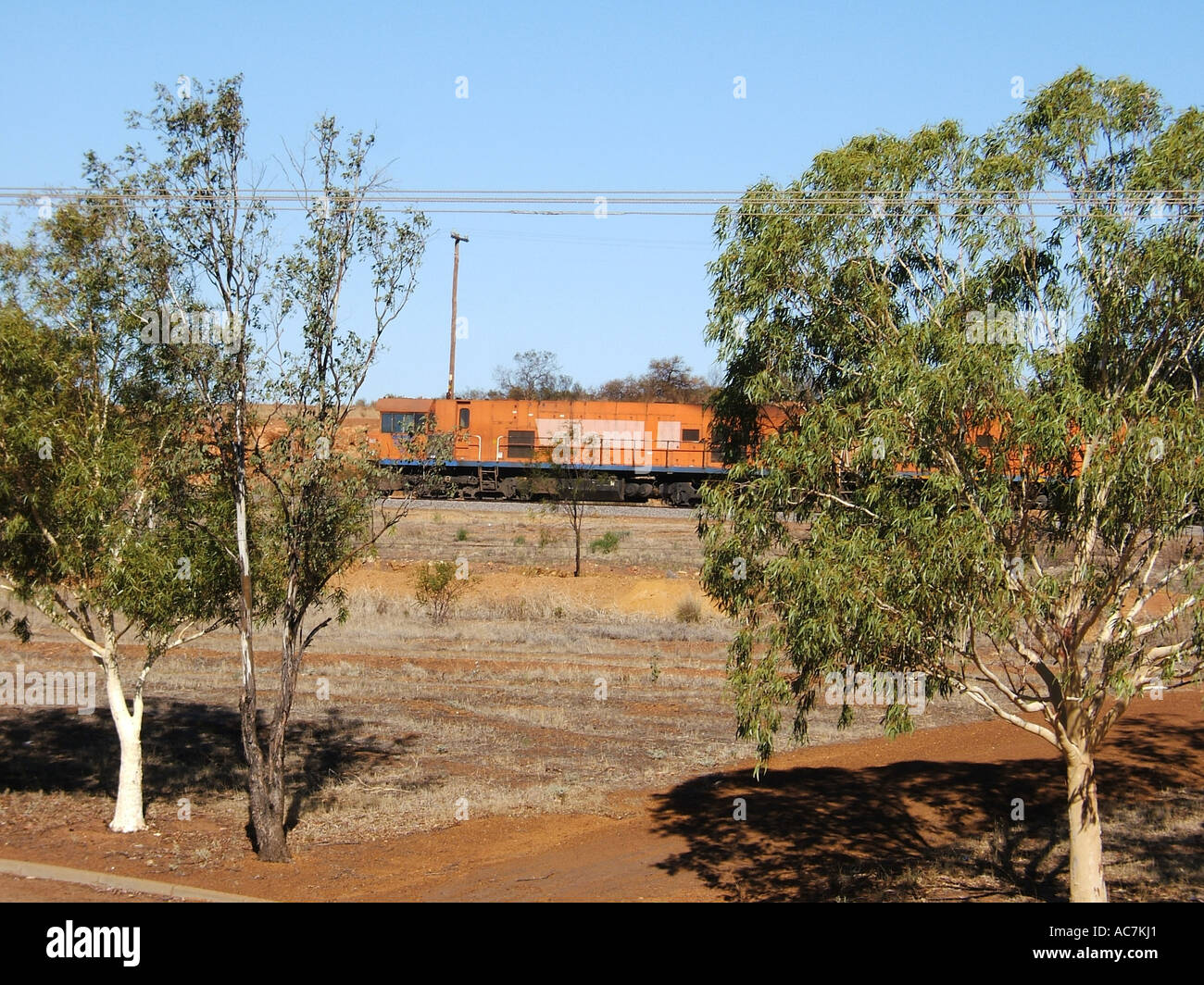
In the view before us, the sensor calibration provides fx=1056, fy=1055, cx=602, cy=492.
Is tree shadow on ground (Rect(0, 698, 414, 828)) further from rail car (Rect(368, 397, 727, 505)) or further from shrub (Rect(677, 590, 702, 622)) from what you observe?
rail car (Rect(368, 397, 727, 505))

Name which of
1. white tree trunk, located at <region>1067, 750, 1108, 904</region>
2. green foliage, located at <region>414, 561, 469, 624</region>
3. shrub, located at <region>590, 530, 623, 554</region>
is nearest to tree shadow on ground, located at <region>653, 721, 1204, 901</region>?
white tree trunk, located at <region>1067, 750, 1108, 904</region>

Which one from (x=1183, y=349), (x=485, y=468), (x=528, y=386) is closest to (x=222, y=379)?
(x=1183, y=349)

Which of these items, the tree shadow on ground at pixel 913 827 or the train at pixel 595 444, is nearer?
the tree shadow on ground at pixel 913 827

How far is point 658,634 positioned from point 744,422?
19816 millimetres

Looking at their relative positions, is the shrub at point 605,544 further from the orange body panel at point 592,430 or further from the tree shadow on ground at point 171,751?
the tree shadow on ground at point 171,751

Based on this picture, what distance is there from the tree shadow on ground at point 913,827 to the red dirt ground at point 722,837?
1.8 inches

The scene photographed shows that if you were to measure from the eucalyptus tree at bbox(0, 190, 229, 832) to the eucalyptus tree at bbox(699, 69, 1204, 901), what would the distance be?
24.6ft

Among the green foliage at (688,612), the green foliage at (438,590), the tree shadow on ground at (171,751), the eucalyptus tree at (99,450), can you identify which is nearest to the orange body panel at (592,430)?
the green foliage at (688,612)

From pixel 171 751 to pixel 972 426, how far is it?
15.7 meters

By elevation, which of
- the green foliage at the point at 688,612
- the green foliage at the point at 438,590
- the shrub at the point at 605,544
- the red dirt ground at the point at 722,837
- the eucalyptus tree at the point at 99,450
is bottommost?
the red dirt ground at the point at 722,837

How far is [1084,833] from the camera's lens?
1108cm

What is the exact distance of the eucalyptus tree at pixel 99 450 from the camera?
1341 cm

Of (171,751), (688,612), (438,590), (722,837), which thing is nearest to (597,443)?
(688,612)
